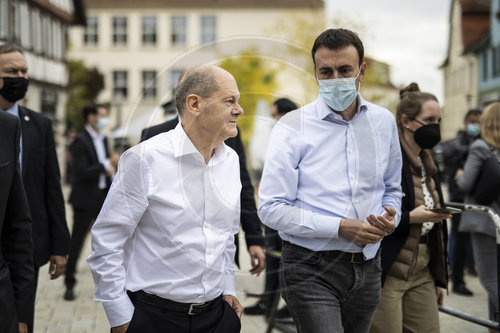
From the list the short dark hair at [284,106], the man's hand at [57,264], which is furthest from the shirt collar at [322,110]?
the man's hand at [57,264]

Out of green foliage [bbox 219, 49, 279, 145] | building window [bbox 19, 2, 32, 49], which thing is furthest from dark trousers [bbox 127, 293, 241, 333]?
building window [bbox 19, 2, 32, 49]

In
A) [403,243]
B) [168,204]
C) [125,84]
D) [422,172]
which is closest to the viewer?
[168,204]

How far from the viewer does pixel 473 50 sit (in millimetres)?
44812

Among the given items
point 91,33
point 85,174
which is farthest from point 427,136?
point 91,33

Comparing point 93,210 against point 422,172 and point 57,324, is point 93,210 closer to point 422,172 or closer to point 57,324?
point 57,324

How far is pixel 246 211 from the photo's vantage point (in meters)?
3.49

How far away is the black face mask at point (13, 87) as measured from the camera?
3.92m

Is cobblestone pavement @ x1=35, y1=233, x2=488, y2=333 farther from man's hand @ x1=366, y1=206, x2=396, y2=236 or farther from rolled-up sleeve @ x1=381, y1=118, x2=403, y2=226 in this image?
man's hand @ x1=366, y1=206, x2=396, y2=236

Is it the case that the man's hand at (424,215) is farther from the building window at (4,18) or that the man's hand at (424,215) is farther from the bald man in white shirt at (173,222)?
the building window at (4,18)

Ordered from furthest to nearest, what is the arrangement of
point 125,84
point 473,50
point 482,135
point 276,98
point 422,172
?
Answer: point 125,84 < point 473,50 < point 482,135 < point 422,172 < point 276,98

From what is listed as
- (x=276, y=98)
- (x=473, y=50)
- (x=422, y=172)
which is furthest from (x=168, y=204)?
(x=473, y=50)

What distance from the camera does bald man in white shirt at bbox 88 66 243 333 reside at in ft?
8.22

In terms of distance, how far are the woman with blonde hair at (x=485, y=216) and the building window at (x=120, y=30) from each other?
157 feet

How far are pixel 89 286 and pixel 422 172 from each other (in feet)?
16.4
